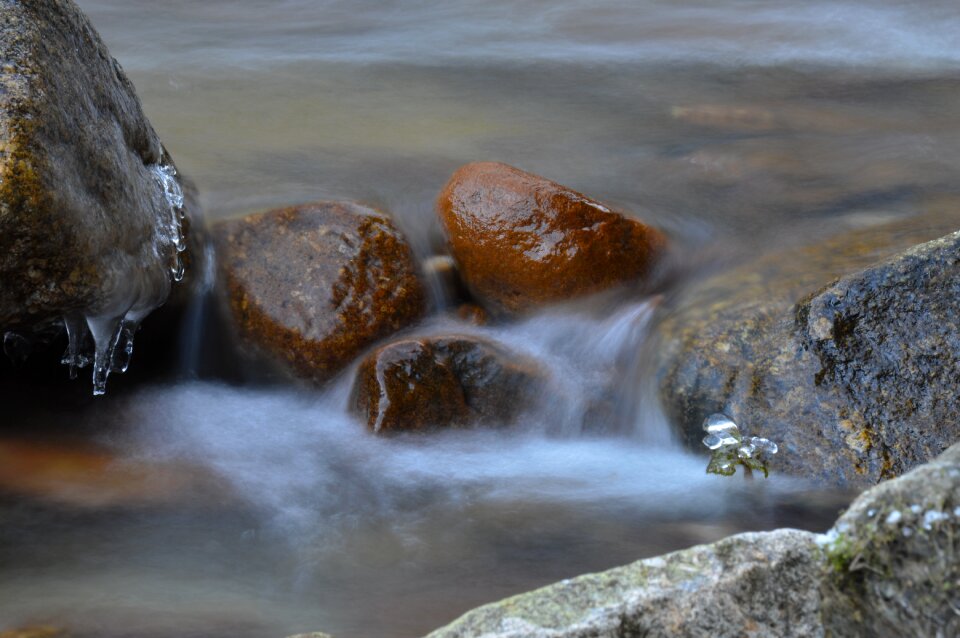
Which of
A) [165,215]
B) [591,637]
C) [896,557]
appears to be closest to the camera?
[896,557]

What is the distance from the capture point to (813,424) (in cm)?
390

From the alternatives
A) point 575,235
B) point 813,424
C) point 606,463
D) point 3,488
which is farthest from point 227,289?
point 813,424

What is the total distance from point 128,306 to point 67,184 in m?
0.79

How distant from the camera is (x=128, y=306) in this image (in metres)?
4.24

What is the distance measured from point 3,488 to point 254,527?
1053 millimetres

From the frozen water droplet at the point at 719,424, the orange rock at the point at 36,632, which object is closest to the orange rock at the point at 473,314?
the frozen water droplet at the point at 719,424

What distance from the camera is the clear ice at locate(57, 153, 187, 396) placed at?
414 centimetres

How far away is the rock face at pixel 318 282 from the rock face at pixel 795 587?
2.92 metres

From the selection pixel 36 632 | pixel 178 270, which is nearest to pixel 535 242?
pixel 178 270

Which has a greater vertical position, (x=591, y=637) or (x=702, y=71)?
(x=702, y=71)

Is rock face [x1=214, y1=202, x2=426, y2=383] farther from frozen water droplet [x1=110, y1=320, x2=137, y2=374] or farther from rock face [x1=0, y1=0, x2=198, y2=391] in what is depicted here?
frozen water droplet [x1=110, y1=320, x2=137, y2=374]

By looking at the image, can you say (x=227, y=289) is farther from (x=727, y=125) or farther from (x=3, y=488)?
(x=727, y=125)

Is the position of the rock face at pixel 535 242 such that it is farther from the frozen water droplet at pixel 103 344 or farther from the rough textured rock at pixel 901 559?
the rough textured rock at pixel 901 559

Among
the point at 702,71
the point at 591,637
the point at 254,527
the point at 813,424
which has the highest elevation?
the point at 702,71
